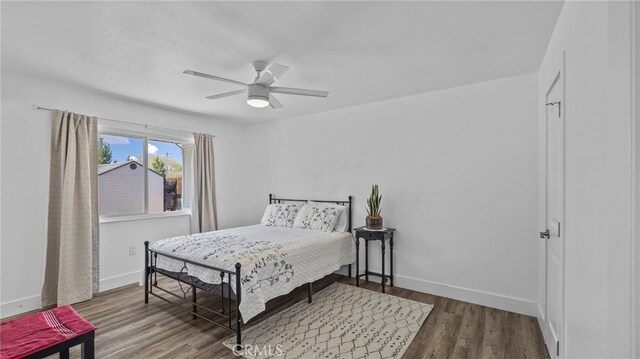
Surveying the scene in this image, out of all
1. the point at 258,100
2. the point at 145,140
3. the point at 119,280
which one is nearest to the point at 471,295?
the point at 258,100

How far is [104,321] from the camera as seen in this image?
2.72 meters

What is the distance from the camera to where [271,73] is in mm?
2377

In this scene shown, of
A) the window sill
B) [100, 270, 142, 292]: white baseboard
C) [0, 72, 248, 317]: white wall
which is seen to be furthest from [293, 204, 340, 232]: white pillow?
[0, 72, 248, 317]: white wall

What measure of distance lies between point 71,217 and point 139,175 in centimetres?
104

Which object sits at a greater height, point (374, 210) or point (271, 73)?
point (271, 73)

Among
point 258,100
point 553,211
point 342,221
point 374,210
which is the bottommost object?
point 342,221

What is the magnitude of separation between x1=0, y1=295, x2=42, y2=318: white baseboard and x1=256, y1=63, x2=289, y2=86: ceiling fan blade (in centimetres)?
336

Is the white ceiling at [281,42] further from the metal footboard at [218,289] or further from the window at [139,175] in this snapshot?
the metal footboard at [218,289]

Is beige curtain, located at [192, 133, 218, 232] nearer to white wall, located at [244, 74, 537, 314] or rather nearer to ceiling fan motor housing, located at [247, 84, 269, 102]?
white wall, located at [244, 74, 537, 314]

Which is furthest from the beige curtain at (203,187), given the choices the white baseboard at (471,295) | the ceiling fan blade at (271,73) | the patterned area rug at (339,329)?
the white baseboard at (471,295)

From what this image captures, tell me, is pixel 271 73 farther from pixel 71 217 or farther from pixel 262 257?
pixel 71 217

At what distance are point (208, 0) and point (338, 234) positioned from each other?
9.49 ft

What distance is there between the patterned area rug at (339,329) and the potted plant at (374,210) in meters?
0.85

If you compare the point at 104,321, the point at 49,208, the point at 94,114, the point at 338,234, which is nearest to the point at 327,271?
the point at 338,234
